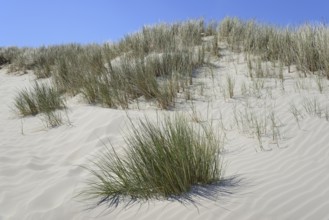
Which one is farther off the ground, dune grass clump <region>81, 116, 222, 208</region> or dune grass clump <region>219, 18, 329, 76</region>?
dune grass clump <region>219, 18, 329, 76</region>

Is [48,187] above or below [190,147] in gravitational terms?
below

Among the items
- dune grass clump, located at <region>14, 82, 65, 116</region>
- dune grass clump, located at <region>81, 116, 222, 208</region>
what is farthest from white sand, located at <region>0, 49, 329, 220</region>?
A: dune grass clump, located at <region>14, 82, 65, 116</region>

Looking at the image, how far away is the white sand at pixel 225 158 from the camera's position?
3197mm

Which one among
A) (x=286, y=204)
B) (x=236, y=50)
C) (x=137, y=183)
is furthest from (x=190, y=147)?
(x=236, y=50)

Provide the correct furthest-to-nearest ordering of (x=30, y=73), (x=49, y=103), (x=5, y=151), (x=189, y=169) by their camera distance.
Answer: (x=30, y=73) < (x=49, y=103) < (x=5, y=151) < (x=189, y=169)

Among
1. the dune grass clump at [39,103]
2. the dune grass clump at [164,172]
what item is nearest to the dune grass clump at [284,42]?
the dune grass clump at [39,103]

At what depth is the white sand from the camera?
3.20 m

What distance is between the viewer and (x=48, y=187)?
4.20 metres

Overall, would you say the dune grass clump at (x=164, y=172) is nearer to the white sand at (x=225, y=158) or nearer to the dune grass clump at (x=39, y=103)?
the white sand at (x=225, y=158)

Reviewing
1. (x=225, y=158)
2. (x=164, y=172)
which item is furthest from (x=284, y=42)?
(x=164, y=172)

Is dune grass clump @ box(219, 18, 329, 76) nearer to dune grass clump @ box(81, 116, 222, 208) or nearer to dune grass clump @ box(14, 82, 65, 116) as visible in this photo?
dune grass clump @ box(14, 82, 65, 116)

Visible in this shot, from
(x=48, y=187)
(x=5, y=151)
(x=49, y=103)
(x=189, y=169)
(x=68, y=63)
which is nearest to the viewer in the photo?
(x=189, y=169)

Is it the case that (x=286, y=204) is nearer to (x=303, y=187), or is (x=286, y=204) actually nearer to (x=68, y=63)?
(x=303, y=187)

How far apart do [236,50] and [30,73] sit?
25.5ft
